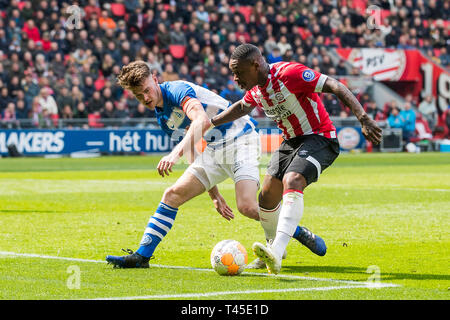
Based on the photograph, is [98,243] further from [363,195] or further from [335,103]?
[335,103]

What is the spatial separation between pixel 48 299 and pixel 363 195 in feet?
33.9

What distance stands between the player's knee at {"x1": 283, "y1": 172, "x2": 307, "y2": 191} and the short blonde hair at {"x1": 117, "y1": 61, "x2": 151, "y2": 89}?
153 centimetres

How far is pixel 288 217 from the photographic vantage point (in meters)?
7.12

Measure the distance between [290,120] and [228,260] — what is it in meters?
1.37

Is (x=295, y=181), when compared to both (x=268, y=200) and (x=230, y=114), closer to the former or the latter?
(x=268, y=200)

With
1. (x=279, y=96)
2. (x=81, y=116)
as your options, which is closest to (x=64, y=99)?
(x=81, y=116)

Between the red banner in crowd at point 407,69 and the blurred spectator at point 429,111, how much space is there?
1.52m

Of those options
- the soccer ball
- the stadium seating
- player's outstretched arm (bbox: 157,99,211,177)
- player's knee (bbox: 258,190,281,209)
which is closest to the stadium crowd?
the stadium seating

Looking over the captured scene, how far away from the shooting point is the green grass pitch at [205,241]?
639 cm

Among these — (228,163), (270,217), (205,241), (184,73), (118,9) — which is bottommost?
(205,241)

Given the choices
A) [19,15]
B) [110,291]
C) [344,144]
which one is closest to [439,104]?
[344,144]

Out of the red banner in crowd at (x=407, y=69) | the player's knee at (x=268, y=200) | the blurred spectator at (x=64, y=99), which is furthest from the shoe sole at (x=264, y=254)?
the red banner in crowd at (x=407, y=69)

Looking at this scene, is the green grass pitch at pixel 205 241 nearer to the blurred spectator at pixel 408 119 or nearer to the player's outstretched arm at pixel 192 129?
the player's outstretched arm at pixel 192 129

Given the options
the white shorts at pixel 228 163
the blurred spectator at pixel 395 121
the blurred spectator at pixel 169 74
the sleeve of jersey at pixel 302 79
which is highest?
the blurred spectator at pixel 169 74
